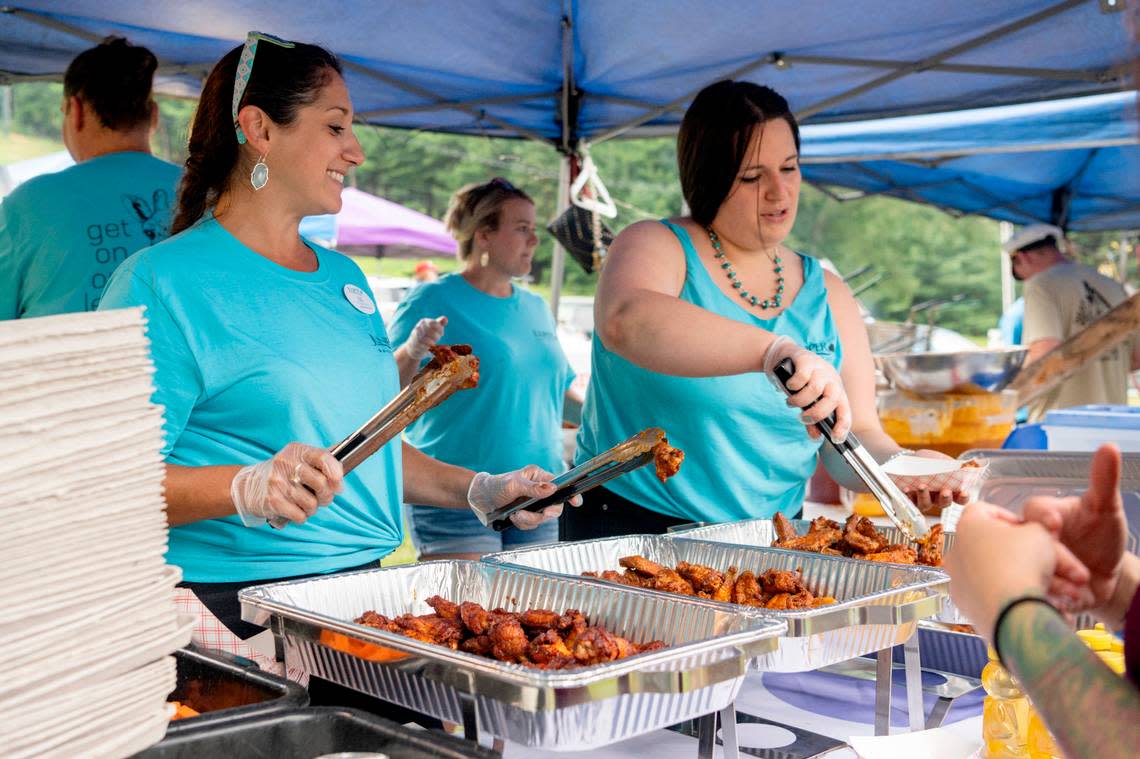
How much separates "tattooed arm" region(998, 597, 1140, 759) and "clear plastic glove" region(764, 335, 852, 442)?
0.92 meters

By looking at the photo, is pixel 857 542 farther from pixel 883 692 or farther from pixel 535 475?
pixel 535 475

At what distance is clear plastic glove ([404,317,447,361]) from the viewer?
363cm

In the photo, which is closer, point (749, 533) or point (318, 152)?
→ point (318, 152)

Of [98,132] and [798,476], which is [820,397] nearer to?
[798,476]

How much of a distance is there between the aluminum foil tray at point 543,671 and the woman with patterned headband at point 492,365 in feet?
6.96

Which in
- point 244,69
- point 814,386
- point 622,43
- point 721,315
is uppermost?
point 622,43

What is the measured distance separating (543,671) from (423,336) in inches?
104

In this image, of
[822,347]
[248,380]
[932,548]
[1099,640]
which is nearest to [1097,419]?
[822,347]

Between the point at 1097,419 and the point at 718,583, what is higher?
the point at 1097,419

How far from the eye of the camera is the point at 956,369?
13.0 ft

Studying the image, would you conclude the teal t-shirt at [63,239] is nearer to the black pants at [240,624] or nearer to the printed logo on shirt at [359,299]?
the printed logo on shirt at [359,299]

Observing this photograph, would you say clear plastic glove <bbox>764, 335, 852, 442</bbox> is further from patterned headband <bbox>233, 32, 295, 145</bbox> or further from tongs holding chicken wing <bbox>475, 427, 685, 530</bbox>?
patterned headband <bbox>233, 32, 295, 145</bbox>

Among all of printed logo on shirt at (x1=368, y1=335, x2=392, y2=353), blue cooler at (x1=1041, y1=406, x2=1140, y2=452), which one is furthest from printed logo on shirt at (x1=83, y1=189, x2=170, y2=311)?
blue cooler at (x1=1041, y1=406, x2=1140, y2=452)

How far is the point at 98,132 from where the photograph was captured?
2.71 meters
